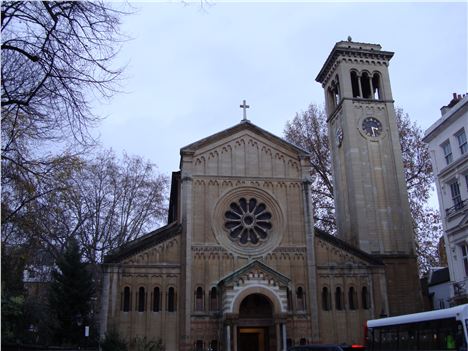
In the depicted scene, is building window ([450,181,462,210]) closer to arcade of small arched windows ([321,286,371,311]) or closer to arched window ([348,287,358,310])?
arcade of small arched windows ([321,286,371,311])

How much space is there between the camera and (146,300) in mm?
26453

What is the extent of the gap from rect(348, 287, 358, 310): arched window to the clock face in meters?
12.3

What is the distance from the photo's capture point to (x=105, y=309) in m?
25.7

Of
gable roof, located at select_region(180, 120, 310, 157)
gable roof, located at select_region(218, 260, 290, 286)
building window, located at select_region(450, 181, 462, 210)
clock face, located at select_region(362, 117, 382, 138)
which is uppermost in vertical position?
clock face, located at select_region(362, 117, 382, 138)

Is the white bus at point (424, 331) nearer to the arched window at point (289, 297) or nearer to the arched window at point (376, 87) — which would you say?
the arched window at point (289, 297)

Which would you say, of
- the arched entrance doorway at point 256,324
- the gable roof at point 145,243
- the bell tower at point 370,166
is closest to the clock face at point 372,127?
the bell tower at point 370,166

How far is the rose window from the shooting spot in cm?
2905

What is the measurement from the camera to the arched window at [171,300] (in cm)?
2666

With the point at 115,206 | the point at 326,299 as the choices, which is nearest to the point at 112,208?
the point at 115,206

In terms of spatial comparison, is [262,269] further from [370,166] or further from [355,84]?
[355,84]

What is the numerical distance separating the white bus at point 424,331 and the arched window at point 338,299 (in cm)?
790

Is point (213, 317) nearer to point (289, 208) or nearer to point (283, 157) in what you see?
point (289, 208)

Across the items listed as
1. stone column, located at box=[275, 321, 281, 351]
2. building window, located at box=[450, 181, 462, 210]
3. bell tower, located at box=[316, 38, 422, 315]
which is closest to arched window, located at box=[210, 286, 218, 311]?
stone column, located at box=[275, 321, 281, 351]

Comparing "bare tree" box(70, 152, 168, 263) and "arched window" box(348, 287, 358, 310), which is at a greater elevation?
"bare tree" box(70, 152, 168, 263)
